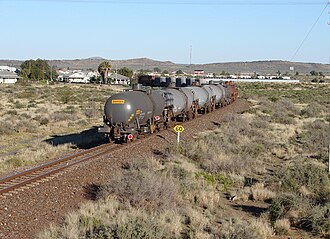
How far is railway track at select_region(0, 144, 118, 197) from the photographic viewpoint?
15920 millimetres

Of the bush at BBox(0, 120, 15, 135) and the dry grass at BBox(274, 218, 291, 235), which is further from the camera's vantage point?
the bush at BBox(0, 120, 15, 135)

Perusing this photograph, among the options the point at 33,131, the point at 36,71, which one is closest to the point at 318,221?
the point at 33,131

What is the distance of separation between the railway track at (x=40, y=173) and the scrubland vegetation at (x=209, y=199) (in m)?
2.47

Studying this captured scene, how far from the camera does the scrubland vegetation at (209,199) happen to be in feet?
39.1

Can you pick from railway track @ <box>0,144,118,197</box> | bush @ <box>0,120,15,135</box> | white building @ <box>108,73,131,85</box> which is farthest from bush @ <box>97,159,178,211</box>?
white building @ <box>108,73,131,85</box>

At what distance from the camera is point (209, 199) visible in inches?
618

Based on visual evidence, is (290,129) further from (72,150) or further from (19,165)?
(19,165)

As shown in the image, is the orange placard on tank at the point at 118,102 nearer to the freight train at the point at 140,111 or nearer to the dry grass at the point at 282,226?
the freight train at the point at 140,111

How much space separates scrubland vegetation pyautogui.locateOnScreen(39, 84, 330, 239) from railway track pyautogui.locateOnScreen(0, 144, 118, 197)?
2472 mm

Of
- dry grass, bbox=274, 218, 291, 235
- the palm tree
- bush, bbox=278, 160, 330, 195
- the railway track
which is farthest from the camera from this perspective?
the palm tree

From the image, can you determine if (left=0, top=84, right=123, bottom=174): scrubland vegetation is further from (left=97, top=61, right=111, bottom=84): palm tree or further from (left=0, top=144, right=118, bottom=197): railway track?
(left=97, top=61, right=111, bottom=84): palm tree

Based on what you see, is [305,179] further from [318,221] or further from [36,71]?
[36,71]

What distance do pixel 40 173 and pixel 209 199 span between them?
270 inches

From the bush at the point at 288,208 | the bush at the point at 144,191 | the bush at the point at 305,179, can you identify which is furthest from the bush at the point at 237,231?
the bush at the point at 305,179
